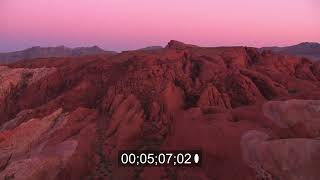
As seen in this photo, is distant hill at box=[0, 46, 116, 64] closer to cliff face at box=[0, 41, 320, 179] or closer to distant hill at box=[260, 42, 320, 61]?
distant hill at box=[260, 42, 320, 61]

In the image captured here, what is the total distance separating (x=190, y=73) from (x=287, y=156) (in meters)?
8.36

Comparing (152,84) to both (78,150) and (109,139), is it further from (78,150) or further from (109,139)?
(78,150)

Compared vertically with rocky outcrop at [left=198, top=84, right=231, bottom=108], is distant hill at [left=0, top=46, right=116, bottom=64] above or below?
below

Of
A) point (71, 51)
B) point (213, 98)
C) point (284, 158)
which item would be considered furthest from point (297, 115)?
point (71, 51)

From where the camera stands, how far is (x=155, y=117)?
50.1 feet

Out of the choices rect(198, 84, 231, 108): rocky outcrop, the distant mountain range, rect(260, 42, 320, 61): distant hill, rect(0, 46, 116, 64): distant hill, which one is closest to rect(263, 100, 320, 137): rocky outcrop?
rect(198, 84, 231, 108): rocky outcrop

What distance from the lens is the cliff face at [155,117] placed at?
12148mm

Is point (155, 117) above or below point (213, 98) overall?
below

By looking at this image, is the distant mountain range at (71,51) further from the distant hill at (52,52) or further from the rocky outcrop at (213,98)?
the rocky outcrop at (213,98)

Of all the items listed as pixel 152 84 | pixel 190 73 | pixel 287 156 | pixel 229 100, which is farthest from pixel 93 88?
pixel 287 156

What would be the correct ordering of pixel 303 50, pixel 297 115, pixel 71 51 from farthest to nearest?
pixel 71 51, pixel 303 50, pixel 297 115

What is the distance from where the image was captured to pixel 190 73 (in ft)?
61.9

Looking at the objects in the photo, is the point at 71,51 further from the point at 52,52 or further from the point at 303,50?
the point at 303,50

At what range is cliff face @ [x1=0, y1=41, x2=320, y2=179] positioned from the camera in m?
12.1
